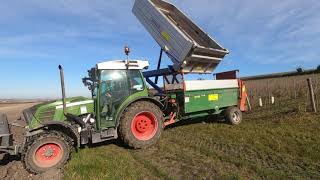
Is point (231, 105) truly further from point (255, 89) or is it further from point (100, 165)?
point (255, 89)

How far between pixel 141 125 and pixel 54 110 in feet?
7.32

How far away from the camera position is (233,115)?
441 inches

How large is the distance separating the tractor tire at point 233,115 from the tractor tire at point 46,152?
19.6 feet

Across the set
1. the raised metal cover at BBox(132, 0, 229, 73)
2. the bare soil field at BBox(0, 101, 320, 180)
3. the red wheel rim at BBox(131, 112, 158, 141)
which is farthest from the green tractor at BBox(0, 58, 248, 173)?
the raised metal cover at BBox(132, 0, 229, 73)

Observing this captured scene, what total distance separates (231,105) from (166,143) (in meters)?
3.82

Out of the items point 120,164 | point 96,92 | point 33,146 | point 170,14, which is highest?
point 170,14

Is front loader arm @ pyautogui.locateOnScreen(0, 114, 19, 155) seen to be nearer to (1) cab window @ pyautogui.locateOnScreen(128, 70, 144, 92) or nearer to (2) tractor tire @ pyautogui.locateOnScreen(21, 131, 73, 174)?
(2) tractor tire @ pyautogui.locateOnScreen(21, 131, 73, 174)

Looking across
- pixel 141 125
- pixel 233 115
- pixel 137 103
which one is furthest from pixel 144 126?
pixel 233 115

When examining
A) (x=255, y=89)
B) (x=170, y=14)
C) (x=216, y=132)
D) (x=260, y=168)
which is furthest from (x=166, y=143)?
(x=255, y=89)

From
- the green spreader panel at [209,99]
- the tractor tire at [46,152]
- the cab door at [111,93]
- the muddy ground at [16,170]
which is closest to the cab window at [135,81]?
the cab door at [111,93]

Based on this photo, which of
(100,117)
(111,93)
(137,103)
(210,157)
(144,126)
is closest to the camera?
(210,157)

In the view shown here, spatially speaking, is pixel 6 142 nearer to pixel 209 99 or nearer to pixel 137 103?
pixel 137 103

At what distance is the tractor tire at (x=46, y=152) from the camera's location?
21.3 ft

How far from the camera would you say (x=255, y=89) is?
21.2 meters
